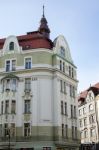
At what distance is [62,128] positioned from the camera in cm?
4891

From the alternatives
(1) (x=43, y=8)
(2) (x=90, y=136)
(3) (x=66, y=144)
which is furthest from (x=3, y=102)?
(2) (x=90, y=136)

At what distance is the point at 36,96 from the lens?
159 feet

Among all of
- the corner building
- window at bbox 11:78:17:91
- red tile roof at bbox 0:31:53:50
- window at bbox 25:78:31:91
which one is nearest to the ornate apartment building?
the corner building

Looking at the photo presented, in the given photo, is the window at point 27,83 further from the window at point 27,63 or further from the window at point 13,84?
the window at point 27,63

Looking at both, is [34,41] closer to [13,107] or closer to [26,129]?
[13,107]

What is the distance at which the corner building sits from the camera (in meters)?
46.8

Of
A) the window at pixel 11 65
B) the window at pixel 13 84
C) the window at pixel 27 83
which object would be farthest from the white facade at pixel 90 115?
the window at pixel 13 84

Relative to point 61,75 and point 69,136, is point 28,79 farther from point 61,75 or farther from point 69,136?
point 69,136

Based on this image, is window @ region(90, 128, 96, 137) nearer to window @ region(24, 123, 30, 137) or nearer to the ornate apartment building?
the ornate apartment building

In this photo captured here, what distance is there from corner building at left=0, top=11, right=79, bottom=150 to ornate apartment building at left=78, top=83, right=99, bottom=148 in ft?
66.0

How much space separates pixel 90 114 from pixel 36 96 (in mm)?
31246

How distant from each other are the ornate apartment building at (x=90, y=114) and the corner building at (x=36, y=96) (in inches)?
792

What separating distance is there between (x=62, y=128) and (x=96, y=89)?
30396 mm

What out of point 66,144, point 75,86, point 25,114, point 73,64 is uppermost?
point 73,64
